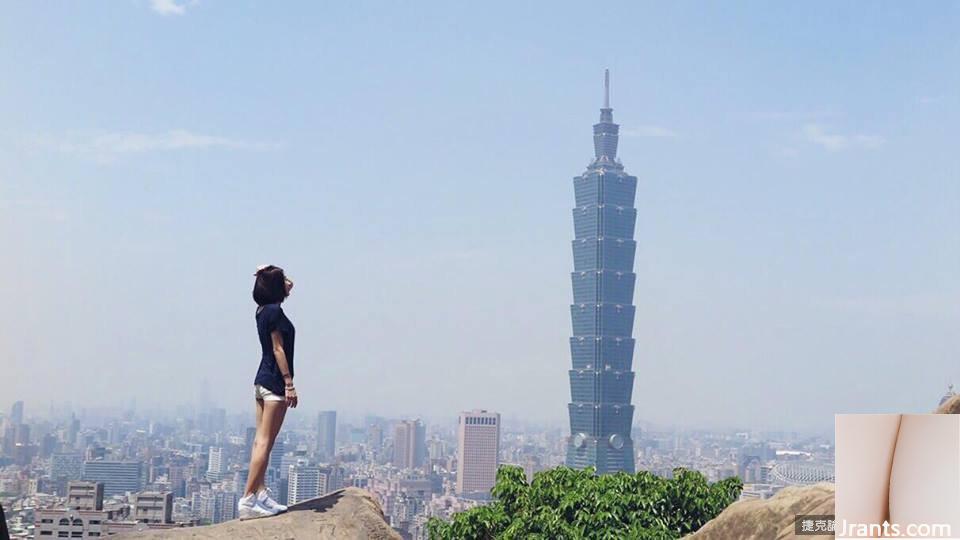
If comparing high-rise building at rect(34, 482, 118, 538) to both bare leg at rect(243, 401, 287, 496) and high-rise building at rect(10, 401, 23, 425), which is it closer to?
bare leg at rect(243, 401, 287, 496)

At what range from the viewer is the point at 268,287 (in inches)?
312

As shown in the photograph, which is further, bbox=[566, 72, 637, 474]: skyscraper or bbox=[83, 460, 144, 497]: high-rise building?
bbox=[566, 72, 637, 474]: skyscraper

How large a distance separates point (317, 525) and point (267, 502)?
40cm

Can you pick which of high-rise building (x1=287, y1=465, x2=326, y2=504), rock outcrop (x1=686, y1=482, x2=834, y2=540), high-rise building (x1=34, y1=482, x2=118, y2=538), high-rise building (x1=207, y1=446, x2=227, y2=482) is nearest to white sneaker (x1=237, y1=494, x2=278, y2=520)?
rock outcrop (x1=686, y1=482, x2=834, y2=540)

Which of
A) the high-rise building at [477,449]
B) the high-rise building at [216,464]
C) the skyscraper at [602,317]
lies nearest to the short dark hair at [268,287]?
the high-rise building at [216,464]

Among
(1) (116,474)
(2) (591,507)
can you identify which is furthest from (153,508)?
(2) (591,507)

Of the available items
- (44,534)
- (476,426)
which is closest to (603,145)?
(476,426)

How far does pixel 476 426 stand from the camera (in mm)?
195750

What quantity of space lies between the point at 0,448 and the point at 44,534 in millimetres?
83619

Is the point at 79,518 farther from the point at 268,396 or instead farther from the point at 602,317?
the point at 602,317

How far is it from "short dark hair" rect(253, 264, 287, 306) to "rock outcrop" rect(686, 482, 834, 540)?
179 inches

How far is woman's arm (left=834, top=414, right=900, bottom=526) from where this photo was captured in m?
7.17

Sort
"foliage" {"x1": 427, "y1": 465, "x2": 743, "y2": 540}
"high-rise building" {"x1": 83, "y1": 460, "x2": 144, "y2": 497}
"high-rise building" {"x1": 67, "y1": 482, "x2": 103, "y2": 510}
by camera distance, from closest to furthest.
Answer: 1. "foliage" {"x1": 427, "y1": 465, "x2": 743, "y2": 540}
2. "high-rise building" {"x1": 67, "y1": 482, "x2": 103, "y2": 510}
3. "high-rise building" {"x1": 83, "y1": 460, "x2": 144, "y2": 497}

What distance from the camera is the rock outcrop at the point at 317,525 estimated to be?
288 inches
